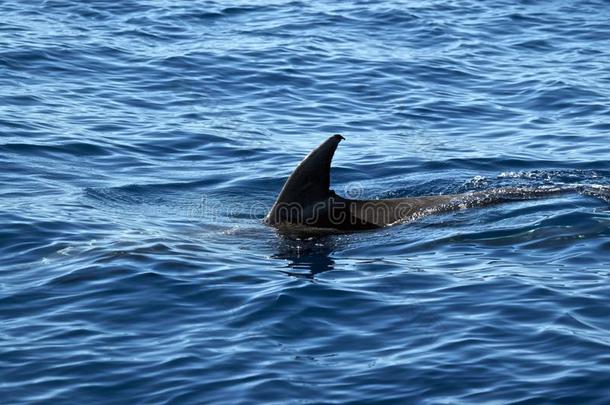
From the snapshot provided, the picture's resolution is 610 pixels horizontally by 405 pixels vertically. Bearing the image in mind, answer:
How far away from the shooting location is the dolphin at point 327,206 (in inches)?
541

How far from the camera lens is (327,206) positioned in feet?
46.2

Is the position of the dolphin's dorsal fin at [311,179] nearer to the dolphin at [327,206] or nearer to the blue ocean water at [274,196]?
the dolphin at [327,206]

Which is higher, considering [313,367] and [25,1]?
[25,1]

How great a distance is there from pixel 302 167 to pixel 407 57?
12.0 meters

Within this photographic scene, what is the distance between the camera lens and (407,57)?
82.7 ft

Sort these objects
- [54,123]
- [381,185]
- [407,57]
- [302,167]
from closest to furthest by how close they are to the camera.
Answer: [302,167], [381,185], [54,123], [407,57]

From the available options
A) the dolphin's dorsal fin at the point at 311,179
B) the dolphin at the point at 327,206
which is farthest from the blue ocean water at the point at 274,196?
the dolphin's dorsal fin at the point at 311,179

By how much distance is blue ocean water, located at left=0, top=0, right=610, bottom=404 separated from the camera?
975 centimetres

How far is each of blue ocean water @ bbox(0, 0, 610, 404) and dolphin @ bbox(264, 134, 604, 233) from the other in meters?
0.26

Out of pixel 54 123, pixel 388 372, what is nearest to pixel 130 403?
pixel 388 372

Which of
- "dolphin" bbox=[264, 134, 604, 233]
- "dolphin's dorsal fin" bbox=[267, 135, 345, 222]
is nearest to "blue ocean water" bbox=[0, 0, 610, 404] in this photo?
"dolphin" bbox=[264, 134, 604, 233]

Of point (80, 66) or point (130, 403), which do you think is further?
point (80, 66)

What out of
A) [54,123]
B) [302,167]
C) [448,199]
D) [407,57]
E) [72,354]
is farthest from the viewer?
[407,57]

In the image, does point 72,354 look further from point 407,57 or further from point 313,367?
point 407,57
